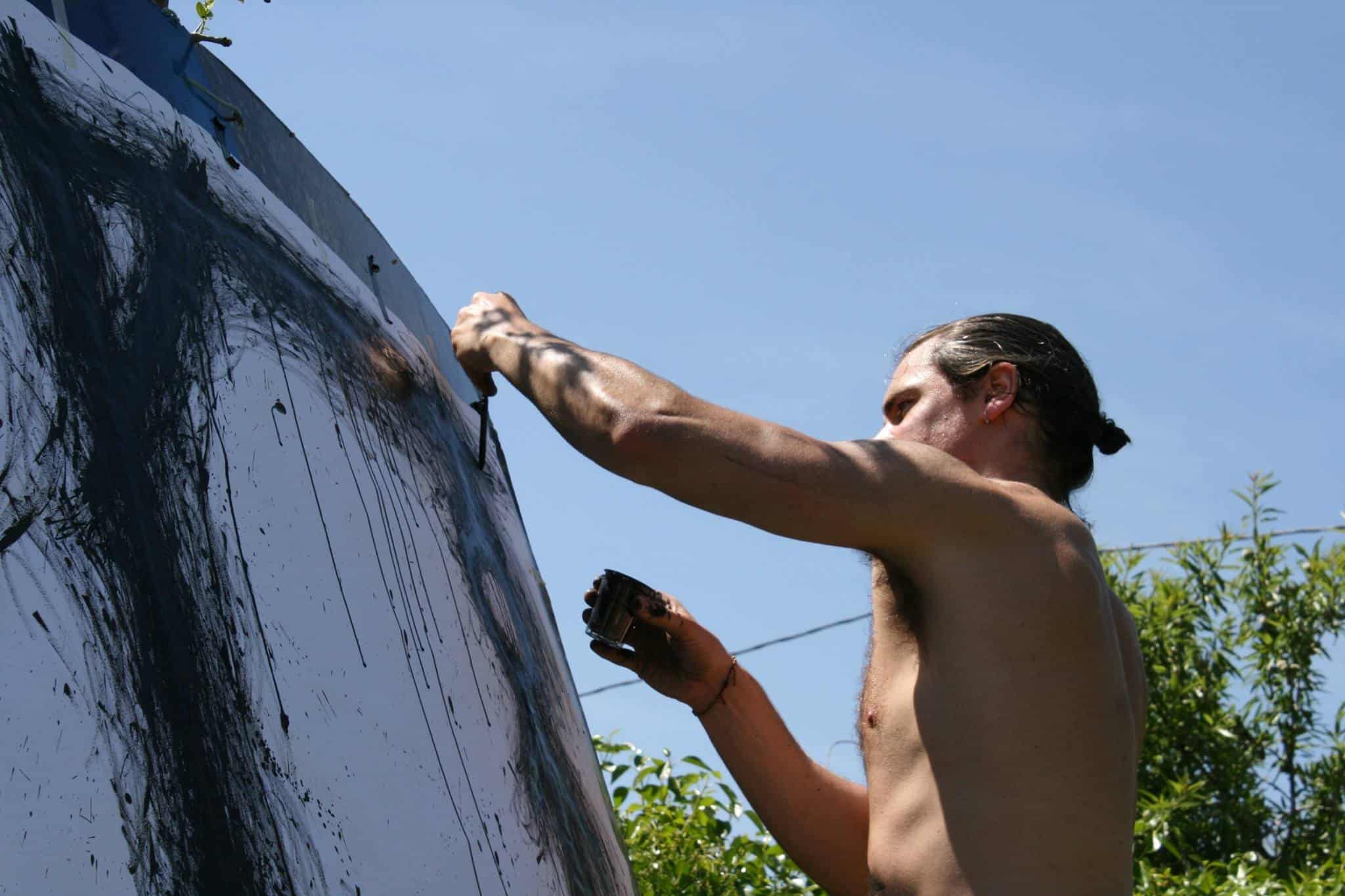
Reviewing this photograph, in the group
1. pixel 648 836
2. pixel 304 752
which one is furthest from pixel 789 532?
pixel 648 836

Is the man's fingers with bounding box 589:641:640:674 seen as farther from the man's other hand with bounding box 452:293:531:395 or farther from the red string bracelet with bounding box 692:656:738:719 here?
the man's other hand with bounding box 452:293:531:395

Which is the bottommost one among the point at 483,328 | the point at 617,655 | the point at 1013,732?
the point at 1013,732

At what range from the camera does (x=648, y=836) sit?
3.51 metres

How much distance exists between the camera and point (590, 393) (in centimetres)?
185

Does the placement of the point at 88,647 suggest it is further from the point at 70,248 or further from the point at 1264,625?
the point at 1264,625

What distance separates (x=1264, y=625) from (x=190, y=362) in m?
4.31

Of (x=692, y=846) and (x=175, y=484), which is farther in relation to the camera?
(x=692, y=846)

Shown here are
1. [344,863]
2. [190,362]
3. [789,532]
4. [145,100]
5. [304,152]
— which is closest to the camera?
[344,863]

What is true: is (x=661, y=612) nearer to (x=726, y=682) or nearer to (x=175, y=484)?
Answer: (x=726, y=682)

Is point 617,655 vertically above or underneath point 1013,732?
above

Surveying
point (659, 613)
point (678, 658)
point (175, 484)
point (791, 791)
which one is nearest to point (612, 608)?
point (659, 613)

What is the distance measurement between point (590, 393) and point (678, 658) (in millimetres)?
817

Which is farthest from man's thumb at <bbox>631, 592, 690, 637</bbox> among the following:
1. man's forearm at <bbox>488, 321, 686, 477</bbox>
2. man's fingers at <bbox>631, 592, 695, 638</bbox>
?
man's forearm at <bbox>488, 321, 686, 477</bbox>

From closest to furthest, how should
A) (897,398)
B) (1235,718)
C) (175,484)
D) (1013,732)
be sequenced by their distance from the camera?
(175,484)
(1013,732)
(897,398)
(1235,718)
